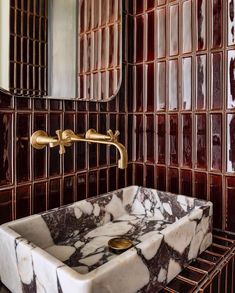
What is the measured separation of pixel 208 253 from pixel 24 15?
972mm

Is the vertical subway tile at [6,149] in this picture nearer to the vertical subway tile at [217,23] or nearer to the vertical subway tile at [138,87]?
the vertical subway tile at [138,87]

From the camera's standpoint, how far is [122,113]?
128 centimetres

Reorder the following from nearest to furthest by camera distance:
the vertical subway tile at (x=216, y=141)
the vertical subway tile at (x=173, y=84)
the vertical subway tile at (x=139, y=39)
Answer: the vertical subway tile at (x=216, y=141), the vertical subway tile at (x=173, y=84), the vertical subway tile at (x=139, y=39)

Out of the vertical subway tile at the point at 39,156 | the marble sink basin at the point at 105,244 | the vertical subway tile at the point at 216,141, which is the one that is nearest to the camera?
the marble sink basin at the point at 105,244

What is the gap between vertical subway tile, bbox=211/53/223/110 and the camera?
3.40 ft

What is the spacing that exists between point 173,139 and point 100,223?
1.50 feet

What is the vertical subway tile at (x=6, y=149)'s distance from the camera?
854 millimetres

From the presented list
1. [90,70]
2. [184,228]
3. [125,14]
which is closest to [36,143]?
[90,70]

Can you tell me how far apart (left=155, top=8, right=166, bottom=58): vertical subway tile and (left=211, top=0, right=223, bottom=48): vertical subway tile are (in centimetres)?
21

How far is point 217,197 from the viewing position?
1.07 meters

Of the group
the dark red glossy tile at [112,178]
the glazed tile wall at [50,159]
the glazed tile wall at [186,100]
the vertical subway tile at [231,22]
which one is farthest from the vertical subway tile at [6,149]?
the vertical subway tile at [231,22]

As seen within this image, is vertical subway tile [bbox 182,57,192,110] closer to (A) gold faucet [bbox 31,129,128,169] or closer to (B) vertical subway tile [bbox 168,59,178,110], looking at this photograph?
(B) vertical subway tile [bbox 168,59,178,110]

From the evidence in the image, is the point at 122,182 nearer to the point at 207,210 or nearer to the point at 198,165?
the point at 198,165

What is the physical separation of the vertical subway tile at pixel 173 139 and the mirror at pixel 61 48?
0.28 metres
